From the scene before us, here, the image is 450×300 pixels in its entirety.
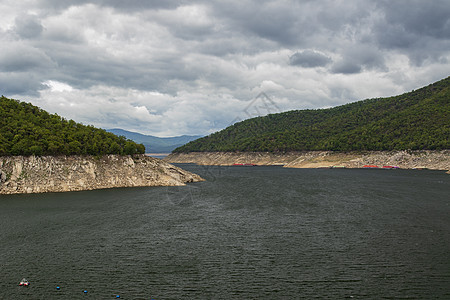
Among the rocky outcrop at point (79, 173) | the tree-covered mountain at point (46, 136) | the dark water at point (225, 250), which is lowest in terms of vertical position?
the dark water at point (225, 250)

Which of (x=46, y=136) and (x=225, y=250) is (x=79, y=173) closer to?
(x=46, y=136)

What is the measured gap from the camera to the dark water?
24.9 m

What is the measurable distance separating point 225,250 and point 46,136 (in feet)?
231

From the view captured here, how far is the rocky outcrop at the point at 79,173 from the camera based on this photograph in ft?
240

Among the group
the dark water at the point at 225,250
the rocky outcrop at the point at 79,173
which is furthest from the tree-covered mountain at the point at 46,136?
the dark water at the point at 225,250

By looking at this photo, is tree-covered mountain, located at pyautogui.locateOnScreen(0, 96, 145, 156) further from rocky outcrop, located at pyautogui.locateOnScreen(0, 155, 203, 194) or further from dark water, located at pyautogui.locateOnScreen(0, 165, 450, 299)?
dark water, located at pyautogui.locateOnScreen(0, 165, 450, 299)

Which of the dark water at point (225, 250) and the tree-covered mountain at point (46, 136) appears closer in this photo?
the dark water at point (225, 250)

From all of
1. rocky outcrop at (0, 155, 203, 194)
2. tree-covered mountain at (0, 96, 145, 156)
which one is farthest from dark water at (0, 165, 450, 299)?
tree-covered mountain at (0, 96, 145, 156)

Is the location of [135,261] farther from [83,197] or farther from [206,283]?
[83,197]

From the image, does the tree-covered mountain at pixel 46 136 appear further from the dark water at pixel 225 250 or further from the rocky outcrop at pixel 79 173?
the dark water at pixel 225 250

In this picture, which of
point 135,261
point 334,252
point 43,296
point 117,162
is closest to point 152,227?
point 135,261

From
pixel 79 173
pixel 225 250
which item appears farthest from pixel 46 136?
pixel 225 250

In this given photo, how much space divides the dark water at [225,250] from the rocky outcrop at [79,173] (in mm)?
11989

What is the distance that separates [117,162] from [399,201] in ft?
240
